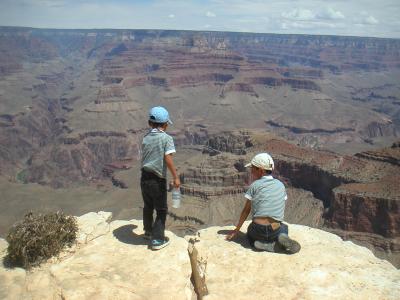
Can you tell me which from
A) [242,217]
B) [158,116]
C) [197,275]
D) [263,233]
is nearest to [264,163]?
[242,217]

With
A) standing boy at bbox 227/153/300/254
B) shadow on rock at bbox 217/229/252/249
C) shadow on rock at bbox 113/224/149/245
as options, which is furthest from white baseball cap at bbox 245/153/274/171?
shadow on rock at bbox 113/224/149/245

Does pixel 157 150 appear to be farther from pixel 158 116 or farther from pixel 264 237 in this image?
pixel 264 237

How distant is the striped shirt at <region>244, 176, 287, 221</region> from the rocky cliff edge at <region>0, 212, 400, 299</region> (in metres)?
1.12

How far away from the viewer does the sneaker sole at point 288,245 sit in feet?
38.1

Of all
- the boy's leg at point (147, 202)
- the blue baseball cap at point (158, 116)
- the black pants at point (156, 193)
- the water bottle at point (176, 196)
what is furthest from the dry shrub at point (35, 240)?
the blue baseball cap at point (158, 116)

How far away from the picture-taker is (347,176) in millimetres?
54062

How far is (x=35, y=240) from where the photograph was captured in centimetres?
1079

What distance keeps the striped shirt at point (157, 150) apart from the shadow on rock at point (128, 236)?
2071mm

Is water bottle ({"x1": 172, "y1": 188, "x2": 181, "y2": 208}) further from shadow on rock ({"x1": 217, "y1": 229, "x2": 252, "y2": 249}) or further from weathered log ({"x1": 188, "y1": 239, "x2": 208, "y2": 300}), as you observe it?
shadow on rock ({"x1": 217, "y1": 229, "x2": 252, "y2": 249})

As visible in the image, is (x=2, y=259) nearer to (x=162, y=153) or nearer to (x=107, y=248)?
(x=107, y=248)

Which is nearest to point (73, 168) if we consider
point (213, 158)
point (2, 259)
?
point (213, 158)

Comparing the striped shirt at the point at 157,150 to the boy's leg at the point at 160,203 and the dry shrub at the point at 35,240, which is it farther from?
the dry shrub at the point at 35,240

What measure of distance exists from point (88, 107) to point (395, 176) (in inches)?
4892

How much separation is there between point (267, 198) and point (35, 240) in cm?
633
